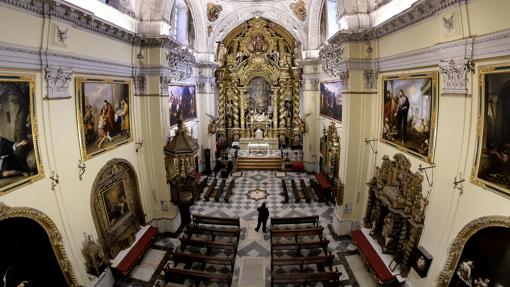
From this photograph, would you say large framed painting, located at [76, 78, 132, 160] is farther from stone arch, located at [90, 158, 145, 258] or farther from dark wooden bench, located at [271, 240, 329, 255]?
dark wooden bench, located at [271, 240, 329, 255]

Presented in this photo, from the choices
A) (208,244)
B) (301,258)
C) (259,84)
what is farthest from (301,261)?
(259,84)

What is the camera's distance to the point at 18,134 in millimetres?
5301

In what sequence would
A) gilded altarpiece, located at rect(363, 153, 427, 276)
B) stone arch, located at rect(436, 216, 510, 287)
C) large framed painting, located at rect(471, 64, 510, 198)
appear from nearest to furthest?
1. large framed painting, located at rect(471, 64, 510, 198)
2. stone arch, located at rect(436, 216, 510, 287)
3. gilded altarpiece, located at rect(363, 153, 427, 276)

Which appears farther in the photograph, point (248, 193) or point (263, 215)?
point (248, 193)

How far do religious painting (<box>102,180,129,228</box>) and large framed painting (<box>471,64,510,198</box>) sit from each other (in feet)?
28.6

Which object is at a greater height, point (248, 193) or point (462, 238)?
point (462, 238)

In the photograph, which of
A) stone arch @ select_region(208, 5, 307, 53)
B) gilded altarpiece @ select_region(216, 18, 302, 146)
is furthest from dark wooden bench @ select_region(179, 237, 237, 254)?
gilded altarpiece @ select_region(216, 18, 302, 146)

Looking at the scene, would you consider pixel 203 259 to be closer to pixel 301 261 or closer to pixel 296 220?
pixel 301 261

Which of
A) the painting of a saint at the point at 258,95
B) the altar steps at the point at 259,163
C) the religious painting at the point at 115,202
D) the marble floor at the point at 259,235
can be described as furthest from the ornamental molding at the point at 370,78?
the painting of a saint at the point at 258,95

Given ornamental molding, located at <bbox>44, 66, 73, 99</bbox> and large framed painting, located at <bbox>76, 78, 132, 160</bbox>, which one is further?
large framed painting, located at <bbox>76, 78, 132, 160</bbox>

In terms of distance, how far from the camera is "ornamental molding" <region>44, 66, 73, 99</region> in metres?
5.97

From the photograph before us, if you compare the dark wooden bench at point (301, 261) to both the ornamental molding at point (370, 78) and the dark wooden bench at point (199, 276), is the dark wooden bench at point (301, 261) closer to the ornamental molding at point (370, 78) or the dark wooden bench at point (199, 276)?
the dark wooden bench at point (199, 276)

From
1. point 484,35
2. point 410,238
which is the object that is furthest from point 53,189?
point 484,35

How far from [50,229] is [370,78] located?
9.27 meters
